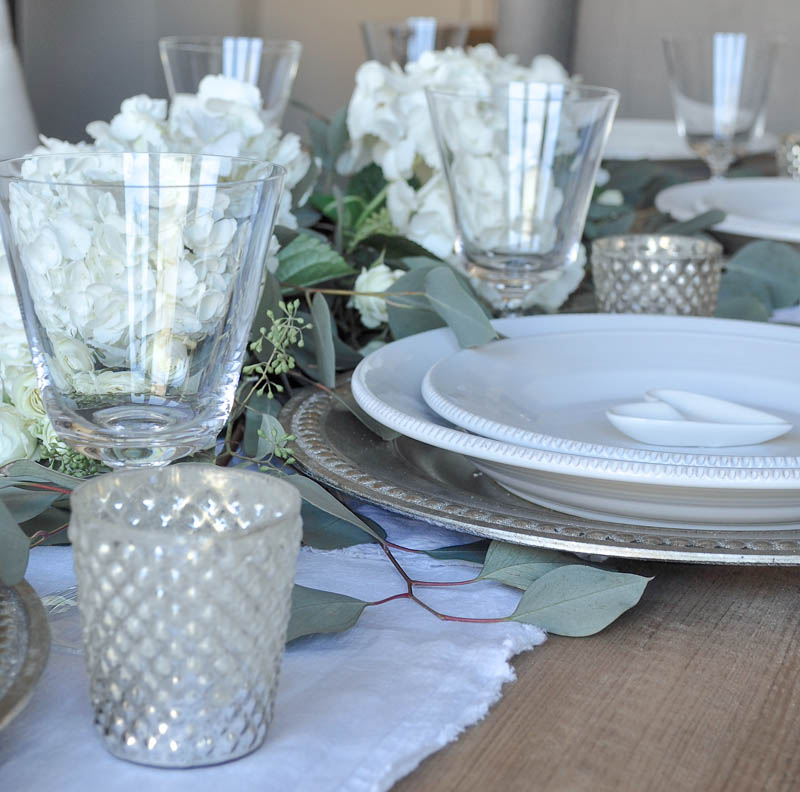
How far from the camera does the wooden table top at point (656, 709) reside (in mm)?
349

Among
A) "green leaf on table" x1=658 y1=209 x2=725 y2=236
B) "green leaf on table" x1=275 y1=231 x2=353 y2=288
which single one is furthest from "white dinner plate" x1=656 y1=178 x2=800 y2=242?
"green leaf on table" x1=275 y1=231 x2=353 y2=288

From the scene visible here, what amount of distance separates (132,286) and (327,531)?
15cm

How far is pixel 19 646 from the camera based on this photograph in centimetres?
35

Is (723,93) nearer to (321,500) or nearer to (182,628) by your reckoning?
(321,500)

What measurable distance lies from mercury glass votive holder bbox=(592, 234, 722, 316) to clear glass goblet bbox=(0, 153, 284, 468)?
1.44ft

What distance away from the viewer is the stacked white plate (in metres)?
0.47

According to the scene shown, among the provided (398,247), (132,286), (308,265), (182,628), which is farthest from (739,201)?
(182,628)

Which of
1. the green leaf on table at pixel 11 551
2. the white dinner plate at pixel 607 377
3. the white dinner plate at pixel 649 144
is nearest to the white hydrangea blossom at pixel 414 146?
the white dinner plate at pixel 607 377

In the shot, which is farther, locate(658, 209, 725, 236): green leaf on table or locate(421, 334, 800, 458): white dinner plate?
locate(658, 209, 725, 236): green leaf on table

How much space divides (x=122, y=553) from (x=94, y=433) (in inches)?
5.3

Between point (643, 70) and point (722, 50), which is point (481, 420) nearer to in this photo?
point (722, 50)

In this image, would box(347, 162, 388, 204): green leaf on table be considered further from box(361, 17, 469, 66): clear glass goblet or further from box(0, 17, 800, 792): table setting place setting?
box(361, 17, 469, 66): clear glass goblet

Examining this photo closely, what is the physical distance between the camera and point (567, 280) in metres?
0.88

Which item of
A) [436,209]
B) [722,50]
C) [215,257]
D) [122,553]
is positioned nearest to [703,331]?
[436,209]
